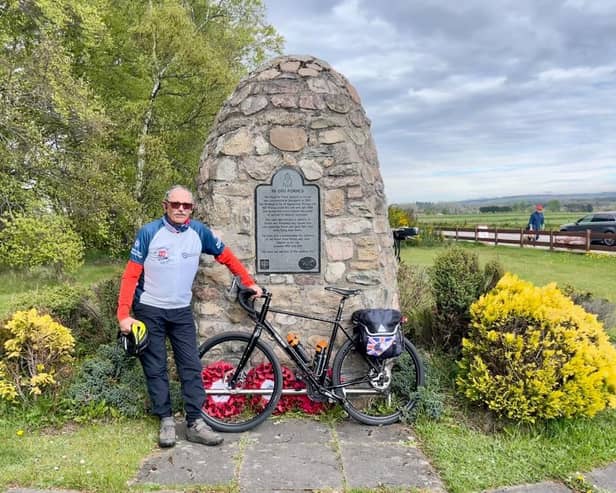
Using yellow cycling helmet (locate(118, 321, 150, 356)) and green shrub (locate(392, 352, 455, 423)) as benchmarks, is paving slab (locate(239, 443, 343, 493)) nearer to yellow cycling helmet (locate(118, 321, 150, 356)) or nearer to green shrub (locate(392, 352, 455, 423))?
green shrub (locate(392, 352, 455, 423))

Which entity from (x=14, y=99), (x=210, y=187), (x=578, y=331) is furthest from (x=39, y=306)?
(x=14, y=99)

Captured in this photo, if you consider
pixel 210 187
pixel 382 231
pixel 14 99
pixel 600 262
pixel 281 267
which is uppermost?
pixel 14 99

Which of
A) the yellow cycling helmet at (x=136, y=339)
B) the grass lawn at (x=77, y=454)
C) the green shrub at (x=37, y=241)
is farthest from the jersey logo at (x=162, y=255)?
the green shrub at (x=37, y=241)

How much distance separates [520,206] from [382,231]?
5834cm

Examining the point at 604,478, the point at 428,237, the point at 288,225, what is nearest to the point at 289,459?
the point at 288,225

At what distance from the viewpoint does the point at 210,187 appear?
449cm

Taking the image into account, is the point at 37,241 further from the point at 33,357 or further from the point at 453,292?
the point at 453,292

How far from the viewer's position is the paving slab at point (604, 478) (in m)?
3.18

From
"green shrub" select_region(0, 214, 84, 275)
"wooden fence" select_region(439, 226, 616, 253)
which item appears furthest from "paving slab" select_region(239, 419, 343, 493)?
"wooden fence" select_region(439, 226, 616, 253)

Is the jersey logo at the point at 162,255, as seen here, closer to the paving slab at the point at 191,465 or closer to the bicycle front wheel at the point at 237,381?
the bicycle front wheel at the point at 237,381

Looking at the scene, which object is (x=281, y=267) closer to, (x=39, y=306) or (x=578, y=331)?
(x=578, y=331)

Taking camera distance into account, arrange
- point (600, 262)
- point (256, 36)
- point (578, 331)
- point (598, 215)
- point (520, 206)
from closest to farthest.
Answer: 1. point (578, 331)
2. point (600, 262)
3. point (256, 36)
4. point (598, 215)
5. point (520, 206)

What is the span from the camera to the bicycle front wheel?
13.5 feet

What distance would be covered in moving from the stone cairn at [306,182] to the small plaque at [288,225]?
2.1 inches
